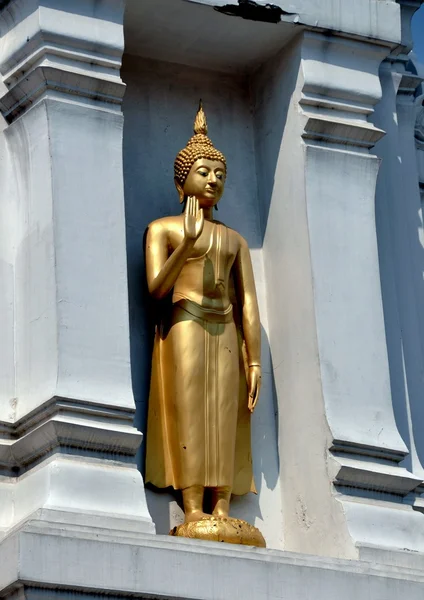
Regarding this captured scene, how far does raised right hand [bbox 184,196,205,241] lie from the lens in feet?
33.4

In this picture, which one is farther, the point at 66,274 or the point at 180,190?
the point at 180,190

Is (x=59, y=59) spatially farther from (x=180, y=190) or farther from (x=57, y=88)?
(x=180, y=190)

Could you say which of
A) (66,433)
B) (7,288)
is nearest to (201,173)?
(7,288)

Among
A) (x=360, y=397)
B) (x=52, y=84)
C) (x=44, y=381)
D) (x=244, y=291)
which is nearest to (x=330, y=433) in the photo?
(x=360, y=397)

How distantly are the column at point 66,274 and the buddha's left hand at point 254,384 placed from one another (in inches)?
34.7

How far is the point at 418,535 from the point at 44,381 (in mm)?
2326

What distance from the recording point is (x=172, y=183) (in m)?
11.3

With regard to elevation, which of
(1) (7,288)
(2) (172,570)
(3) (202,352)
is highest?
(1) (7,288)

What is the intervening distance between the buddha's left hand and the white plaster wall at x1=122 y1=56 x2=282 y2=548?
40 centimetres

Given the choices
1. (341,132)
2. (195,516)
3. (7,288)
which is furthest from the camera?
(341,132)

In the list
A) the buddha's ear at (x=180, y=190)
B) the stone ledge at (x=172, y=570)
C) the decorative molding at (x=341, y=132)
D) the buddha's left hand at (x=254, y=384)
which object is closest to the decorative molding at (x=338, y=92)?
the decorative molding at (x=341, y=132)

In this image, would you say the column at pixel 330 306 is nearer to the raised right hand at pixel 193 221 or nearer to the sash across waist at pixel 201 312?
the sash across waist at pixel 201 312

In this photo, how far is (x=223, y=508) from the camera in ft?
34.0

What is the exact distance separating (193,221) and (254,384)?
3.40 feet
